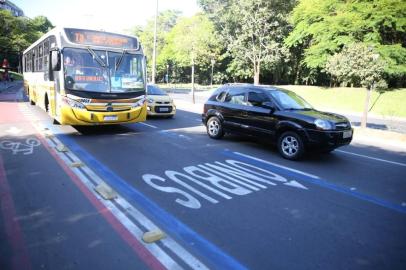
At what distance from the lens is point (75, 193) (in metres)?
5.23

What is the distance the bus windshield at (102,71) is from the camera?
938cm

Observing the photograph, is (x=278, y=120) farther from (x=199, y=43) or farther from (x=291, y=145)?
(x=199, y=43)

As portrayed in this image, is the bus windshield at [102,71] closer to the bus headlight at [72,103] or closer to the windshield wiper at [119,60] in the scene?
the windshield wiper at [119,60]

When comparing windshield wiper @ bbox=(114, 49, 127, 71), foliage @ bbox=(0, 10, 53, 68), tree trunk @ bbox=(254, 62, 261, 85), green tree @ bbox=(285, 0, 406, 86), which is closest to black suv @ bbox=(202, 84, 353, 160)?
windshield wiper @ bbox=(114, 49, 127, 71)

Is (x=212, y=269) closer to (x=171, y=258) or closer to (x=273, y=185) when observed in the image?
(x=171, y=258)

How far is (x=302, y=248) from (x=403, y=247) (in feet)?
4.22

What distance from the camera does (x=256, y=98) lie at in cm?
900

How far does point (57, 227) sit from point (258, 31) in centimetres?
3769

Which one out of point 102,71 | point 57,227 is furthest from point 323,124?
point 102,71

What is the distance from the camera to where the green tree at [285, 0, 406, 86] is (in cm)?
2698

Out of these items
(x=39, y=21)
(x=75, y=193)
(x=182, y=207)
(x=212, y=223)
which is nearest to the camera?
(x=212, y=223)

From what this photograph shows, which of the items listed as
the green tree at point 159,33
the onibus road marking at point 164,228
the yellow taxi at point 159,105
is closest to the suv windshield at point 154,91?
the yellow taxi at point 159,105

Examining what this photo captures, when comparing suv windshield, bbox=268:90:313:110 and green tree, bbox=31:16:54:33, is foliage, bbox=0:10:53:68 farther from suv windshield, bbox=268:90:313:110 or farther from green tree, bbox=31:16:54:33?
suv windshield, bbox=268:90:313:110

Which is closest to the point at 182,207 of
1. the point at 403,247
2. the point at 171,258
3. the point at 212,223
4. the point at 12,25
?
the point at 212,223
